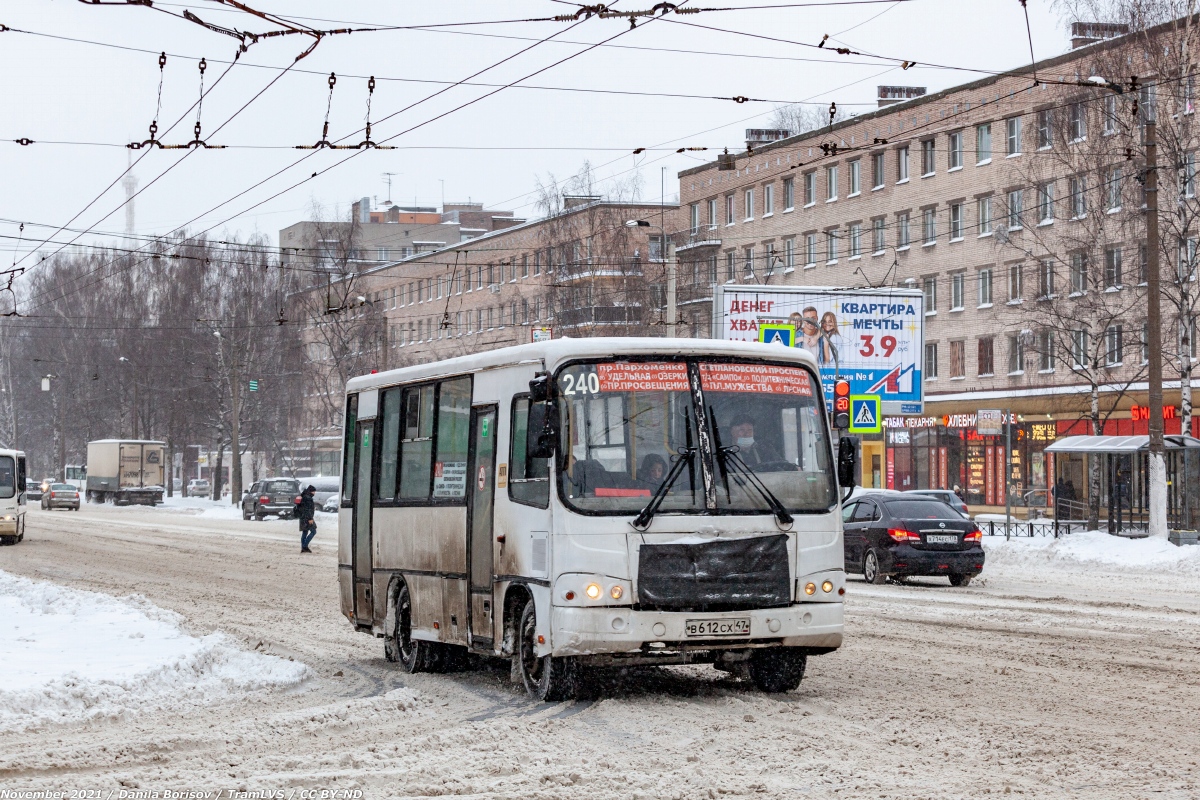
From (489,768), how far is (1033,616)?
1125cm

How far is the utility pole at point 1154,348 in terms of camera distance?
3047 centimetres

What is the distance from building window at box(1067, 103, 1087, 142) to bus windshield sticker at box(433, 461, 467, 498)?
3676 centimetres

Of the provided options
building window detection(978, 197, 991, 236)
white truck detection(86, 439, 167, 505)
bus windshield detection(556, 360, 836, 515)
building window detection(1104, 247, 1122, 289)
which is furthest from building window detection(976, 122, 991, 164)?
bus windshield detection(556, 360, 836, 515)

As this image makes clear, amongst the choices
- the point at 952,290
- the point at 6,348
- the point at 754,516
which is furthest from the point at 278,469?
the point at 754,516

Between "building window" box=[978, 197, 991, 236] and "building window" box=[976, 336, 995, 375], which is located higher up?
"building window" box=[978, 197, 991, 236]

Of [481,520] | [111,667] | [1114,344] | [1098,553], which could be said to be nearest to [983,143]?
[1114,344]

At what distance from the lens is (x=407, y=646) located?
1387cm

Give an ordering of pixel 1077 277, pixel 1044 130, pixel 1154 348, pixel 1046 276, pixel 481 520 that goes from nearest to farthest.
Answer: pixel 481 520 < pixel 1154 348 < pixel 1077 277 < pixel 1044 130 < pixel 1046 276

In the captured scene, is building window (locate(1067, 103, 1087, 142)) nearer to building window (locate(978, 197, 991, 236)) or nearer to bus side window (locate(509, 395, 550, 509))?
building window (locate(978, 197, 991, 236))

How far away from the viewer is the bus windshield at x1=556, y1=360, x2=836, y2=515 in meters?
11.1

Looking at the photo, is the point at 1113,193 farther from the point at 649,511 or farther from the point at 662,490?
the point at 649,511

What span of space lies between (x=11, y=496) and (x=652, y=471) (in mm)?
31994

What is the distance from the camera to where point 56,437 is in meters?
106

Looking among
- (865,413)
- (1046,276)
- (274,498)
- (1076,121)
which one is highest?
(1076,121)
